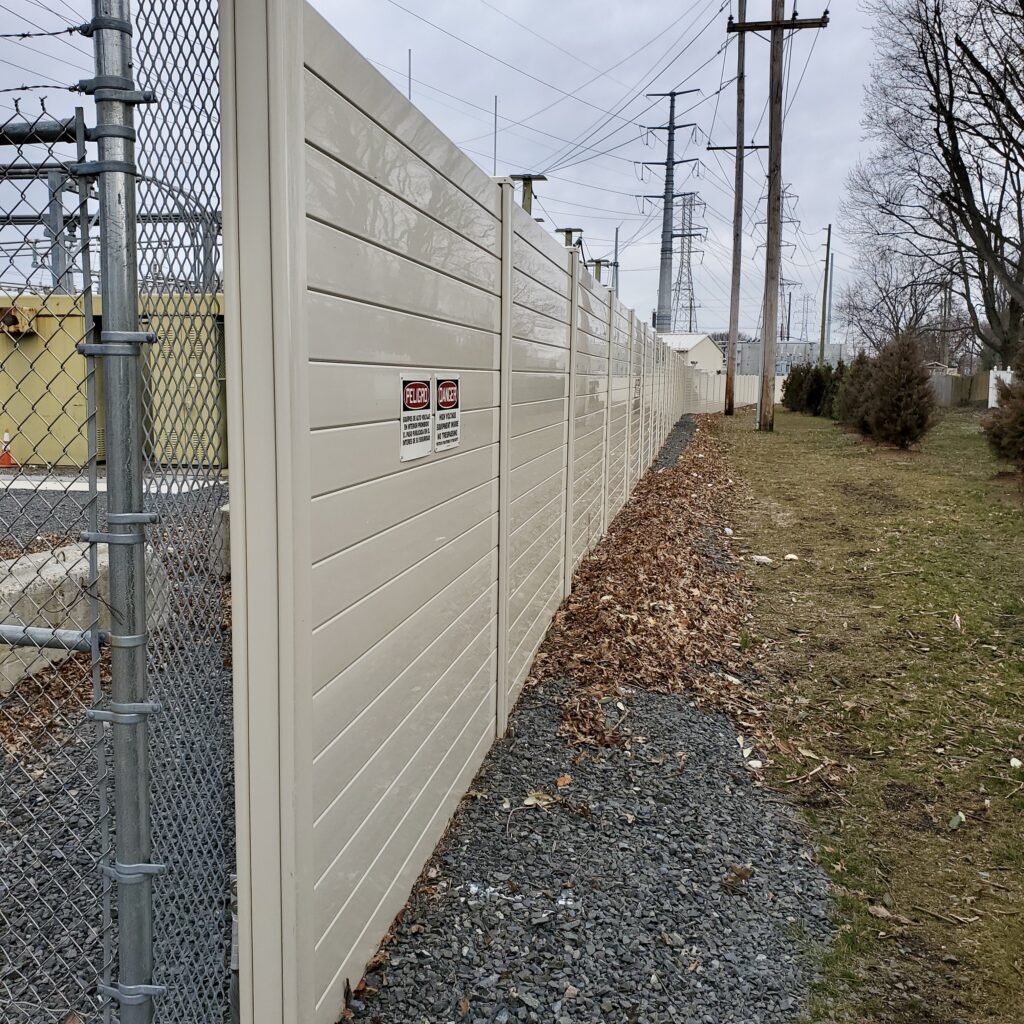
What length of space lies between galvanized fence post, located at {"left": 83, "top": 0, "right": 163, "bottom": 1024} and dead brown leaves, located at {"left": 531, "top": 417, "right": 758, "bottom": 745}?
2668 millimetres

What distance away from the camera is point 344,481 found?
2.03 metres

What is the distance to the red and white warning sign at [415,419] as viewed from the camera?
8.11 feet

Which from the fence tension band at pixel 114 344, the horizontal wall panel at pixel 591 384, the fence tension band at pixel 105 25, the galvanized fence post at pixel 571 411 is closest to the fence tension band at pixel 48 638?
the fence tension band at pixel 114 344

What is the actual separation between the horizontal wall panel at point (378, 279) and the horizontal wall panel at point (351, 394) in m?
0.17

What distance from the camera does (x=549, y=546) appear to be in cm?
555

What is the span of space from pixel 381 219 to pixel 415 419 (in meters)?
0.60

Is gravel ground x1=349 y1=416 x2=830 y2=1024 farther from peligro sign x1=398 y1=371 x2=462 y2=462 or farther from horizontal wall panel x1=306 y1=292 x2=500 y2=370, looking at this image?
horizontal wall panel x1=306 y1=292 x2=500 y2=370

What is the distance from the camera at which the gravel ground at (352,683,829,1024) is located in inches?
97.0

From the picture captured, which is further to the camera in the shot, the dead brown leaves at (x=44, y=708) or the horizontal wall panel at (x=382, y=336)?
the dead brown leaves at (x=44, y=708)

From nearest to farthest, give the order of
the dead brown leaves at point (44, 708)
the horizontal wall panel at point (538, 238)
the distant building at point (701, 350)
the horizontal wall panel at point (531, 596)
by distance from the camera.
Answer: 1. the dead brown leaves at point (44, 708)
2. the horizontal wall panel at point (538, 238)
3. the horizontal wall panel at point (531, 596)
4. the distant building at point (701, 350)

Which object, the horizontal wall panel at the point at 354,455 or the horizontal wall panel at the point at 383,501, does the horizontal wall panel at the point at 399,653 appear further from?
the horizontal wall panel at the point at 354,455

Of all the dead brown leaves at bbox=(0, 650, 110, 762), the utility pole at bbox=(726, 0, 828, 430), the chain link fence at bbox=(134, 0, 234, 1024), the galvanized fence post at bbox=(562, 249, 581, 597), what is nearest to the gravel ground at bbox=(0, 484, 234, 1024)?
the chain link fence at bbox=(134, 0, 234, 1024)

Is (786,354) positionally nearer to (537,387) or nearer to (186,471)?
(537,387)

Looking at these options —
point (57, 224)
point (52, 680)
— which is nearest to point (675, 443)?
point (52, 680)
